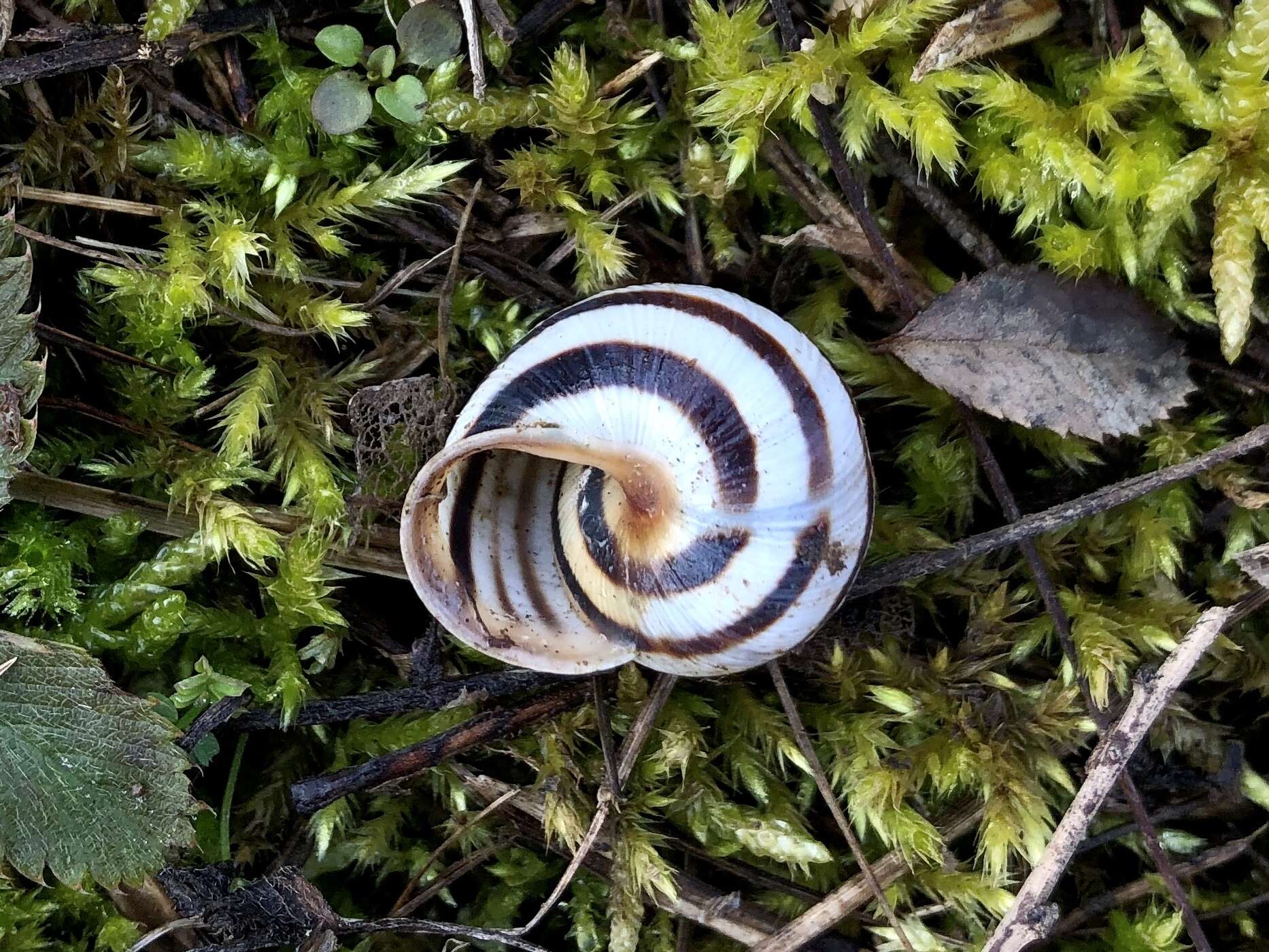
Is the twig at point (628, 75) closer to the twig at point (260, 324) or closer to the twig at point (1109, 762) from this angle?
the twig at point (260, 324)

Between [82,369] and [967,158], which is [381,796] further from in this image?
[967,158]

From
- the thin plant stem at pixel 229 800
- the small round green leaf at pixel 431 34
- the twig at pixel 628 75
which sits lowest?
the thin plant stem at pixel 229 800

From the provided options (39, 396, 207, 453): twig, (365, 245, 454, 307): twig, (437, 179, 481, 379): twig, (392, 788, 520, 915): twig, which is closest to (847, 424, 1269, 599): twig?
(392, 788, 520, 915): twig

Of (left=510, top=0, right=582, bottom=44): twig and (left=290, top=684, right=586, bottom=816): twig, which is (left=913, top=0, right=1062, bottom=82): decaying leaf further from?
(left=290, top=684, right=586, bottom=816): twig

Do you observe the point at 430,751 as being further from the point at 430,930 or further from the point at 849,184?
the point at 849,184

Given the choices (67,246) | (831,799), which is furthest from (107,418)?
(831,799)

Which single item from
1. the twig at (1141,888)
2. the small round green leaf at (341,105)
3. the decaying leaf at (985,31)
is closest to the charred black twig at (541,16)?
the small round green leaf at (341,105)
